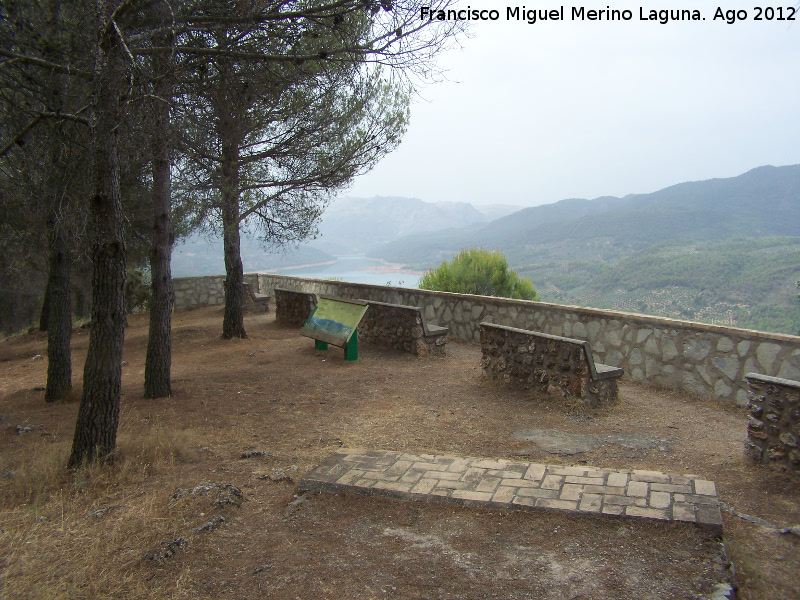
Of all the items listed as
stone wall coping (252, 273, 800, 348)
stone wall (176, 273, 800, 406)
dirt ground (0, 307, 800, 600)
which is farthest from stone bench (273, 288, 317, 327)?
dirt ground (0, 307, 800, 600)

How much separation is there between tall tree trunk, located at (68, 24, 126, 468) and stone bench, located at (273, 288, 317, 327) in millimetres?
7731

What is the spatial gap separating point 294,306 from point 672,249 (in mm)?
65431

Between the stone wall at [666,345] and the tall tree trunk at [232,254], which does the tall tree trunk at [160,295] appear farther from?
the stone wall at [666,345]

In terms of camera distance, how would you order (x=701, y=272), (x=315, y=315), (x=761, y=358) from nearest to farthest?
(x=761, y=358)
(x=315, y=315)
(x=701, y=272)

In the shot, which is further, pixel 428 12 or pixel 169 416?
pixel 169 416

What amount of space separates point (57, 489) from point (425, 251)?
91568mm

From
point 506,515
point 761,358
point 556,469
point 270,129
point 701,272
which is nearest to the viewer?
point 506,515

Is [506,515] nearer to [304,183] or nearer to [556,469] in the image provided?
[556,469]

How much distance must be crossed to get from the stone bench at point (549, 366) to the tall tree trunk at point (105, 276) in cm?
446

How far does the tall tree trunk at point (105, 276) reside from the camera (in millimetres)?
4465

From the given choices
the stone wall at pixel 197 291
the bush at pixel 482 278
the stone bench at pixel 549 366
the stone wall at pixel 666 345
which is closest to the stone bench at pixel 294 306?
the stone wall at pixel 666 345

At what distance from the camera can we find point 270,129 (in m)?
11.6

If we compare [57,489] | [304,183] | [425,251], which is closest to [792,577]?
[57,489]

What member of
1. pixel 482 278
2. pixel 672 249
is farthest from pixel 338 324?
pixel 672 249
